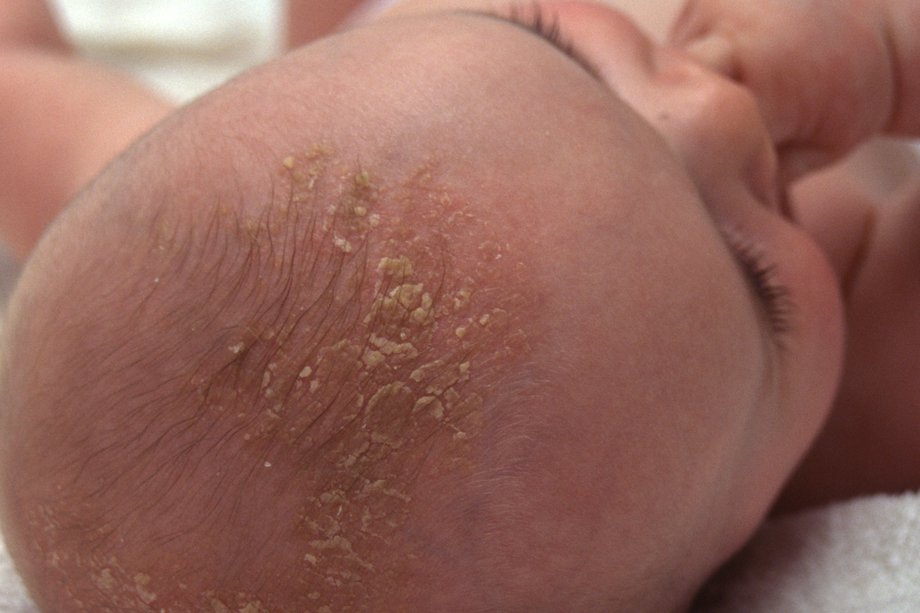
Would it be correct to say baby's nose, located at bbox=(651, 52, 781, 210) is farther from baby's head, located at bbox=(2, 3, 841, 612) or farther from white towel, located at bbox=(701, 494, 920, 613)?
white towel, located at bbox=(701, 494, 920, 613)

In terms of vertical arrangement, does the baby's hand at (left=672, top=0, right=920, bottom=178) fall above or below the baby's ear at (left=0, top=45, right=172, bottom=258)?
below

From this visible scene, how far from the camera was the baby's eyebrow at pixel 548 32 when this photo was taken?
0.63 metres

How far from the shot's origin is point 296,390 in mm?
472

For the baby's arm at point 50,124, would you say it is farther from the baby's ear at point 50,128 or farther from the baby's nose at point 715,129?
the baby's nose at point 715,129

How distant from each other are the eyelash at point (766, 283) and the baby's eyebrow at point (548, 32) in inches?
5.7

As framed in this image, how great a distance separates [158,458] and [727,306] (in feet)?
1.11

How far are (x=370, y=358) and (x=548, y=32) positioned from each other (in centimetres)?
31

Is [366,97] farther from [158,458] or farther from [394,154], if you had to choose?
[158,458]

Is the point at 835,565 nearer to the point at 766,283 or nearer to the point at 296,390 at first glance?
the point at 766,283

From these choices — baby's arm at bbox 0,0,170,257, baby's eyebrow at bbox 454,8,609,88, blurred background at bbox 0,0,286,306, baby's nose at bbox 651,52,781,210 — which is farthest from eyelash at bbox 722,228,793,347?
blurred background at bbox 0,0,286,306

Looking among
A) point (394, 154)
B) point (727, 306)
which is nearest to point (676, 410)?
point (727, 306)

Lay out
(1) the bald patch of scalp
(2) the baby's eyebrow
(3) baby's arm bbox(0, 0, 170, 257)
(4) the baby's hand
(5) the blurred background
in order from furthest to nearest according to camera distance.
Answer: (5) the blurred background
(3) baby's arm bbox(0, 0, 170, 257)
(4) the baby's hand
(2) the baby's eyebrow
(1) the bald patch of scalp

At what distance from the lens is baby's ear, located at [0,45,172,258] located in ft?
3.47

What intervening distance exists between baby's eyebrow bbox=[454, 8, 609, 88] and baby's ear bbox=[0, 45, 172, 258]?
55 cm
